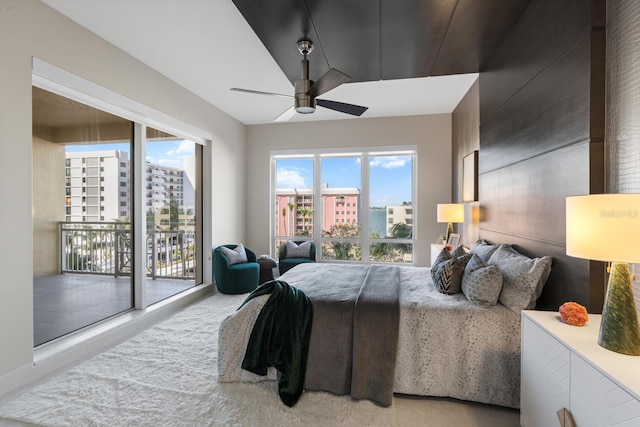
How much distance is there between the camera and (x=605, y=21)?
1627mm

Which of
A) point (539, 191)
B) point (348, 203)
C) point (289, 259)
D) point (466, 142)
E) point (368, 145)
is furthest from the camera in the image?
point (348, 203)

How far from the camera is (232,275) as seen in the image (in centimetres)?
461

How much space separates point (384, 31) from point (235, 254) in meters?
3.64

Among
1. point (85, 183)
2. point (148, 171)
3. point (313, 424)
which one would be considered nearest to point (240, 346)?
point (313, 424)

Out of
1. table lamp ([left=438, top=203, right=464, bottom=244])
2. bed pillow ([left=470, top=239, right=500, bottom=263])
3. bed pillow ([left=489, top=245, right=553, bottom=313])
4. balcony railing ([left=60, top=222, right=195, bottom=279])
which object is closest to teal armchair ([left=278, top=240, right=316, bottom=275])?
balcony railing ([left=60, top=222, right=195, bottom=279])

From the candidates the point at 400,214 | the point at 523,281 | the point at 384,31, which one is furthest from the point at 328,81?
the point at 400,214

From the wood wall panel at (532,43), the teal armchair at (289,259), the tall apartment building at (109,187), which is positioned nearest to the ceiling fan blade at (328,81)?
the wood wall panel at (532,43)

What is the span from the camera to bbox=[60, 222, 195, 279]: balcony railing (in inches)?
123

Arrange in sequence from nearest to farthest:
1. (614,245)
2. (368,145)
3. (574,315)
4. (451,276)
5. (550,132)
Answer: (614,245)
(574,315)
(550,132)
(451,276)
(368,145)

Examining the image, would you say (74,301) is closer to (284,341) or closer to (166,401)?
(166,401)

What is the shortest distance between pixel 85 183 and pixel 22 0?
156 centimetres

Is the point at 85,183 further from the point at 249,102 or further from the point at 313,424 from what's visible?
the point at 313,424

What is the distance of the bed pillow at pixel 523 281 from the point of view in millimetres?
1985

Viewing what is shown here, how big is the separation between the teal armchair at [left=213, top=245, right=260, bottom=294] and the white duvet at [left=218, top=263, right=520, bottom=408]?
2980mm
